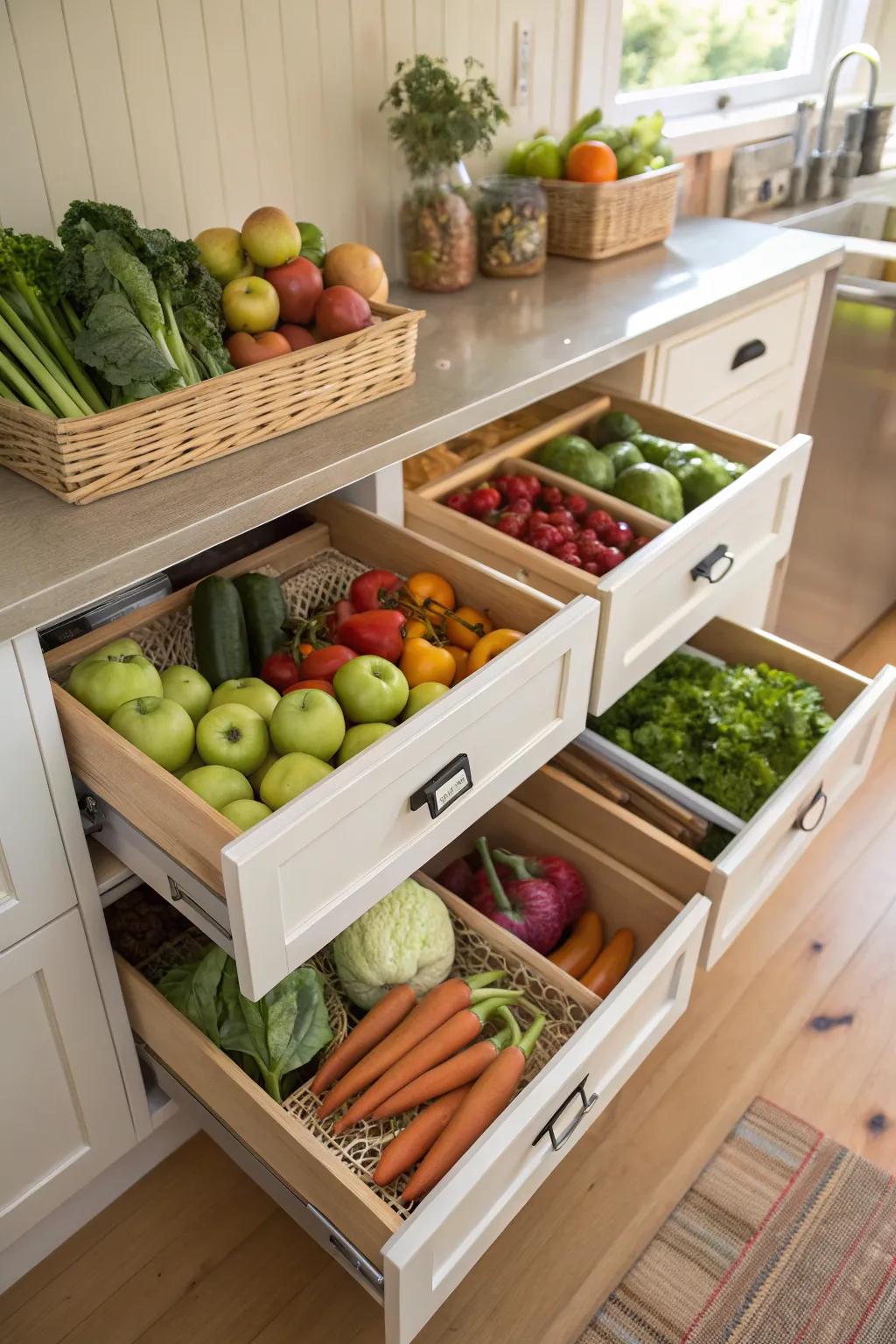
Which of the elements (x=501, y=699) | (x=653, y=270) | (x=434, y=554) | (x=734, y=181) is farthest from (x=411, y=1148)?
(x=734, y=181)

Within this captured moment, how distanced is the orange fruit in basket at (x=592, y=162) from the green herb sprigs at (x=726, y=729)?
0.80 metres

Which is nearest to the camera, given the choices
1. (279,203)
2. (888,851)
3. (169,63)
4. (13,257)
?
(13,257)

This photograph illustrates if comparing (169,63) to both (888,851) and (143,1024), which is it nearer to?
(143,1024)

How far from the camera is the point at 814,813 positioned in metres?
1.49

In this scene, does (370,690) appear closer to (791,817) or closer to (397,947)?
(397,947)

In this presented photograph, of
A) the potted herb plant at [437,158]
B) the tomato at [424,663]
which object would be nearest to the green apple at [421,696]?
the tomato at [424,663]

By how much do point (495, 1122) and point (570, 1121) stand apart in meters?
0.16

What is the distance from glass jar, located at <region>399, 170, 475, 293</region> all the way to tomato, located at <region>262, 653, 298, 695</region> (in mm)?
744

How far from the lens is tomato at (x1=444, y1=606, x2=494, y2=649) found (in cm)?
120

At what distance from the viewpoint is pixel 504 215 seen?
1619 mm

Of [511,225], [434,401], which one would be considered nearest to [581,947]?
[434,401]

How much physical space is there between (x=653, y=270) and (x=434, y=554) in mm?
772

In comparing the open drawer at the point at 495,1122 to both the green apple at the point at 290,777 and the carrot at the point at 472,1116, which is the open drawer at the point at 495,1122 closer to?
→ the carrot at the point at 472,1116

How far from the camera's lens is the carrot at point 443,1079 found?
1112 millimetres
